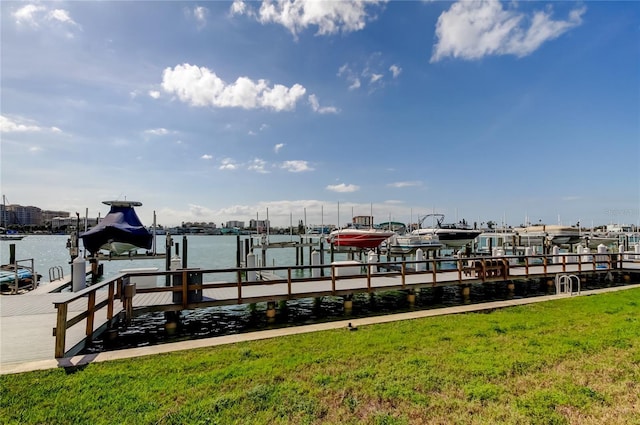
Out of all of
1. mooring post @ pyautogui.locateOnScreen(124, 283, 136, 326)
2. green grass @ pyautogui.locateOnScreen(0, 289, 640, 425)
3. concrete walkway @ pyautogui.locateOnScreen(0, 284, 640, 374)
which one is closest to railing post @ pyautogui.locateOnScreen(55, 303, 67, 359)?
concrete walkway @ pyautogui.locateOnScreen(0, 284, 640, 374)

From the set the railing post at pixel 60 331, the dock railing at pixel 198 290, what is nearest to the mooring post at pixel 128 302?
the dock railing at pixel 198 290

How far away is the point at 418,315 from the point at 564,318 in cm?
360

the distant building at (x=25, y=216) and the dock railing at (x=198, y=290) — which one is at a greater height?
the distant building at (x=25, y=216)

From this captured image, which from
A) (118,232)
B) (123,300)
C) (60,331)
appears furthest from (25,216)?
(60,331)

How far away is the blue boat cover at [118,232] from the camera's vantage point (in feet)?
58.0

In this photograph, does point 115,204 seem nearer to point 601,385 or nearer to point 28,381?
point 28,381

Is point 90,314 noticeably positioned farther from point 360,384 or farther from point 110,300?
point 360,384

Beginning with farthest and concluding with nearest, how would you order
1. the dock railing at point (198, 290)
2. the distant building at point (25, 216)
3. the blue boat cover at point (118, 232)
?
the distant building at point (25, 216), the blue boat cover at point (118, 232), the dock railing at point (198, 290)

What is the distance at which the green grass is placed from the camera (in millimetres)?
3943

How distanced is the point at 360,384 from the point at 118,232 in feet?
55.9

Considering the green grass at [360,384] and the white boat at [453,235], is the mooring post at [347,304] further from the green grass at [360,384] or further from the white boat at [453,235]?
the white boat at [453,235]

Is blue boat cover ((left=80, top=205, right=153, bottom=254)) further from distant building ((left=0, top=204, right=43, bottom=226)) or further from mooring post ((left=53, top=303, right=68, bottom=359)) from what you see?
distant building ((left=0, top=204, right=43, bottom=226))

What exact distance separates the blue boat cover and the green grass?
14.0m

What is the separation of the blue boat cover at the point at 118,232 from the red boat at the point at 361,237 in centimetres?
1393
